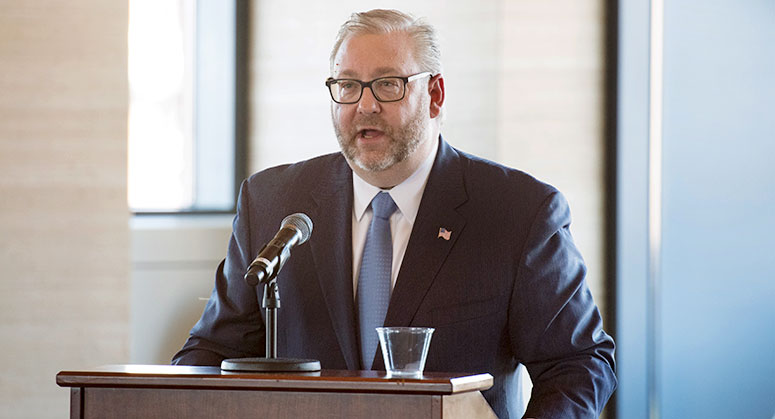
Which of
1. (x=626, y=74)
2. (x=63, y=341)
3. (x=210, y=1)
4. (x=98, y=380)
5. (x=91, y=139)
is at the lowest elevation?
(x=63, y=341)

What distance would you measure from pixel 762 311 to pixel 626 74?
104cm

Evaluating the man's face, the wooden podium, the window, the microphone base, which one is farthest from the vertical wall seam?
the microphone base

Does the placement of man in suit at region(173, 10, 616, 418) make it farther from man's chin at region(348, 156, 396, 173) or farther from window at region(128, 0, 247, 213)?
window at region(128, 0, 247, 213)

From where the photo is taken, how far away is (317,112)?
4305mm

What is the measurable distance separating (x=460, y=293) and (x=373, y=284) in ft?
0.72

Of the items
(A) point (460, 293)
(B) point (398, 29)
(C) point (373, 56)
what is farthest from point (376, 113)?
(A) point (460, 293)

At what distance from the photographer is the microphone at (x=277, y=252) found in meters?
1.76

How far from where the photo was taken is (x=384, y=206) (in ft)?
8.74

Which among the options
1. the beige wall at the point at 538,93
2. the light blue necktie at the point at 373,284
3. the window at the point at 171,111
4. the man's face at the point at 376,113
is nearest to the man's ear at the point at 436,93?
the man's face at the point at 376,113

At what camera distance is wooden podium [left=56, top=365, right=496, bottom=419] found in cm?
167

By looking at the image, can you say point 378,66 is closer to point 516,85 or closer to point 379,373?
Answer: point 379,373

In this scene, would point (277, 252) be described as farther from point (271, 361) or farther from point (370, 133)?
point (370, 133)

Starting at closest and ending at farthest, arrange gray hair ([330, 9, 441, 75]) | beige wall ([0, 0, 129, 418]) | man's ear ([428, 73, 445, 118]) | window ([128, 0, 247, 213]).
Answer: gray hair ([330, 9, 441, 75])
man's ear ([428, 73, 445, 118])
beige wall ([0, 0, 129, 418])
window ([128, 0, 247, 213])

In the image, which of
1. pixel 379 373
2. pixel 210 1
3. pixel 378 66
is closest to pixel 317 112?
pixel 210 1
